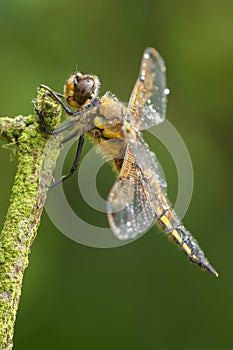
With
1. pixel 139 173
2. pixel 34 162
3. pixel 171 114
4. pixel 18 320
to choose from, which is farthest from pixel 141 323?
pixel 34 162

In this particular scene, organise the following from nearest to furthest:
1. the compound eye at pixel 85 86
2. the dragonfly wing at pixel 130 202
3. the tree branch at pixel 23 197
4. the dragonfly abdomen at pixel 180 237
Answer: the tree branch at pixel 23 197 → the dragonfly wing at pixel 130 202 → the compound eye at pixel 85 86 → the dragonfly abdomen at pixel 180 237

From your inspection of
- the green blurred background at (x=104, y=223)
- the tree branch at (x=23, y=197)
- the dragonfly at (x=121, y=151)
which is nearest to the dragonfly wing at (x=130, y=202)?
the dragonfly at (x=121, y=151)

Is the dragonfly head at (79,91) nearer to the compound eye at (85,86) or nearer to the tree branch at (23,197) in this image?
the compound eye at (85,86)

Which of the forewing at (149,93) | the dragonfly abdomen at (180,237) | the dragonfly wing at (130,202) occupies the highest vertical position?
the forewing at (149,93)

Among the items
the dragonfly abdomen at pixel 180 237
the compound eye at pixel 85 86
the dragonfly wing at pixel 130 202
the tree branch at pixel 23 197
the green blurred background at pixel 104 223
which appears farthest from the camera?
the green blurred background at pixel 104 223

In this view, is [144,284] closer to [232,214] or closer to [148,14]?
[232,214]

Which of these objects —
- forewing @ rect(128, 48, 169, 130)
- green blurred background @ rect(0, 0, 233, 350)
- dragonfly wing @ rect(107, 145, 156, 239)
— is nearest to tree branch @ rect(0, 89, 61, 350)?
dragonfly wing @ rect(107, 145, 156, 239)

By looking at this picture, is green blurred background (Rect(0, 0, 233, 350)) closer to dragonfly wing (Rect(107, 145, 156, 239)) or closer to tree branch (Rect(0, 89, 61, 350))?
dragonfly wing (Rect(107, 145, 156, 239))
